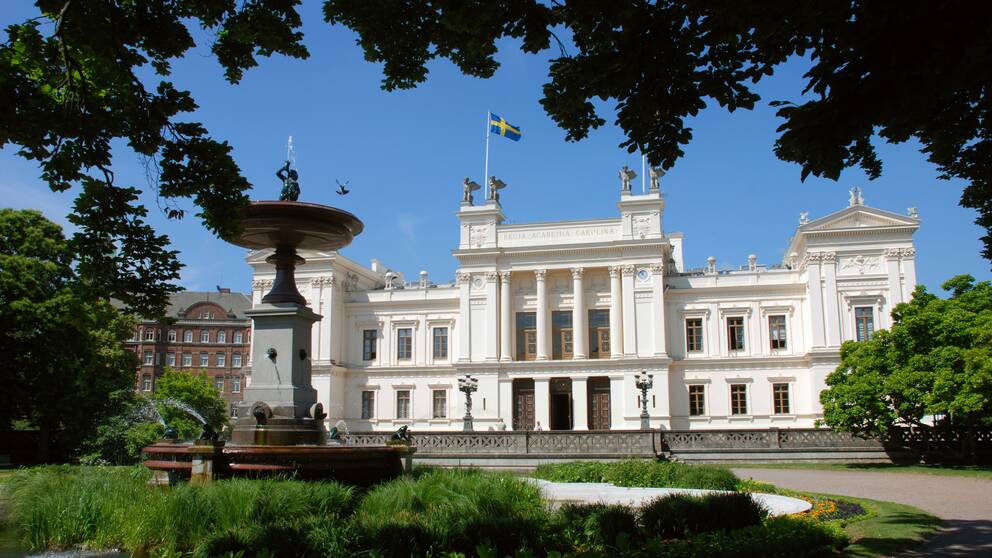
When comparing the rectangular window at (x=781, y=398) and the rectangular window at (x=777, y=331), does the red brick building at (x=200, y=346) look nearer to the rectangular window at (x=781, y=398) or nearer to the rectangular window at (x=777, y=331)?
the rectangular window at (x=777, y=331)

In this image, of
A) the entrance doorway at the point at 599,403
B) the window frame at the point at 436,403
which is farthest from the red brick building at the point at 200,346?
the entrance doorway at the point at 599,403

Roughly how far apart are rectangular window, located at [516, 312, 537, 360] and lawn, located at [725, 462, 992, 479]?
17.9 m

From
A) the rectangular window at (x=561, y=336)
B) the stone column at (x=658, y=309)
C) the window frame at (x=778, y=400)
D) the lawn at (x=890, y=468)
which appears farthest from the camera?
the rectangular window at (x=561, y=336)

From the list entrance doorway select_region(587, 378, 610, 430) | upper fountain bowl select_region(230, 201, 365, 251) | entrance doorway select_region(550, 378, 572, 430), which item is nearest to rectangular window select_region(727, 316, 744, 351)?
entrance doorway select_region(587, 378, 610, 430)

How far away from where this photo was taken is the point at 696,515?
9.05 meters

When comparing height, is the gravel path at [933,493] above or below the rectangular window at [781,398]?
below

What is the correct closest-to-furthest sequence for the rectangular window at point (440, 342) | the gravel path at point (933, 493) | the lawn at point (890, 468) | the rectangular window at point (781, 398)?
the gravel path at point (933, 493) < the lawn at point (890, 468) < the rectangular window at point (781, 398) < the rectangular window at point (440, 342)

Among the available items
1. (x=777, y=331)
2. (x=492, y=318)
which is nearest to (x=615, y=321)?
(x=492, y=318)

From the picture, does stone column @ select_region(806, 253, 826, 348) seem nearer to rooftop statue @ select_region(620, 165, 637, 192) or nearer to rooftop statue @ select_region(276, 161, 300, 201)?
rooftop statue @ select_region(620, 165, 637, 192)

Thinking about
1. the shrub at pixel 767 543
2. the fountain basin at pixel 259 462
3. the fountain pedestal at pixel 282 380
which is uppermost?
the fountain pedestal at pixel 282 380

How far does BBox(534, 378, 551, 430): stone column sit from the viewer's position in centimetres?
4369

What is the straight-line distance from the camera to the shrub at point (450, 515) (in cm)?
718

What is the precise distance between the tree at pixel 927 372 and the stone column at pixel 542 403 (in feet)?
55.1

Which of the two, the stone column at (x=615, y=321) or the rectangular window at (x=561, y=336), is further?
the rectangular window at (x=561, y=336)
